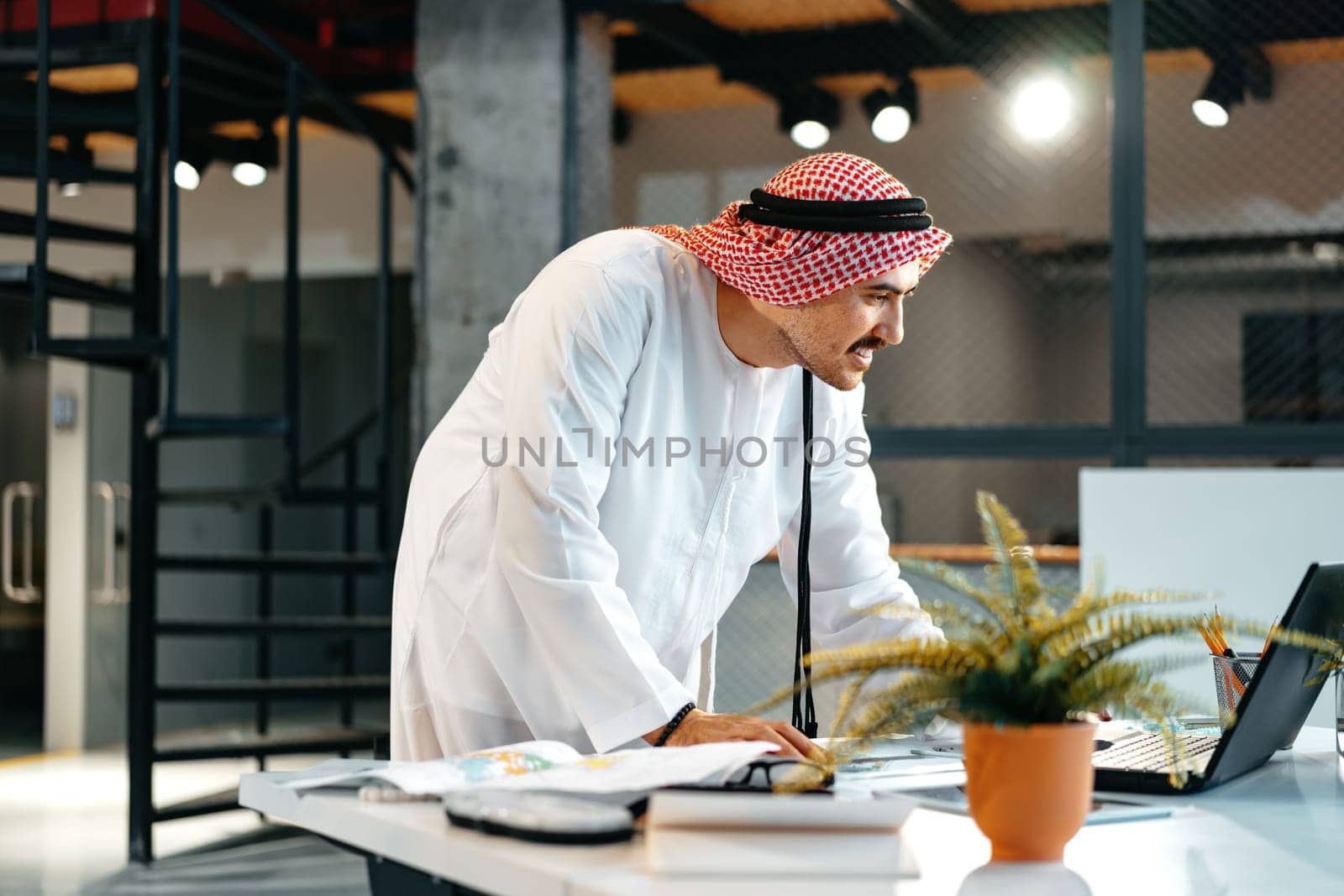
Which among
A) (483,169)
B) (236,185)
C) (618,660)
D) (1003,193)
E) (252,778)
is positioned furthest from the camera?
(236,185)

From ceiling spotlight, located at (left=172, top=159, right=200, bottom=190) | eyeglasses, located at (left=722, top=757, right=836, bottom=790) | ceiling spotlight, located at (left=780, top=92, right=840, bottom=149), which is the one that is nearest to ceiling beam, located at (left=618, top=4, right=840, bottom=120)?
ceiling spotlight, located at (left=780, top=92, right=840, bottom=149)

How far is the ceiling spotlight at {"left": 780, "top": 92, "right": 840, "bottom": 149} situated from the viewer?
5004 mm

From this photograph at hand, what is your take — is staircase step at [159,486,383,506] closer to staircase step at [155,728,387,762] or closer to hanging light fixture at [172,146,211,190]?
staircase step at [155,728,387,762]

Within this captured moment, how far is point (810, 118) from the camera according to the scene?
16.5 ft

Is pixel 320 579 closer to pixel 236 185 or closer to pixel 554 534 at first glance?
pixel 236 185

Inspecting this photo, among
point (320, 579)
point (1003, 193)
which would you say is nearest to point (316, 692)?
point (320, 579)

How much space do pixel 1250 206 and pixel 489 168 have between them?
269 centimetres

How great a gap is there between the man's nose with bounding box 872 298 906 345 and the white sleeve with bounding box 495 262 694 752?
0.30m

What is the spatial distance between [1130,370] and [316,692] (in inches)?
113

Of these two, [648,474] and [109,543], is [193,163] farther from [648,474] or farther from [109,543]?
[648,474]

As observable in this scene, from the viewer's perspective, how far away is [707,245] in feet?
6.13

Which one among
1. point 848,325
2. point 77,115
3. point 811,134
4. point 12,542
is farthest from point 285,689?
point 848,325

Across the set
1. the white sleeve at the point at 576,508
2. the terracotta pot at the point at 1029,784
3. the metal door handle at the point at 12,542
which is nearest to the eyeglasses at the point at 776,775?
the terracotta pot at the point at 1029,784

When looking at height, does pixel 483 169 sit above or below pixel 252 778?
above
